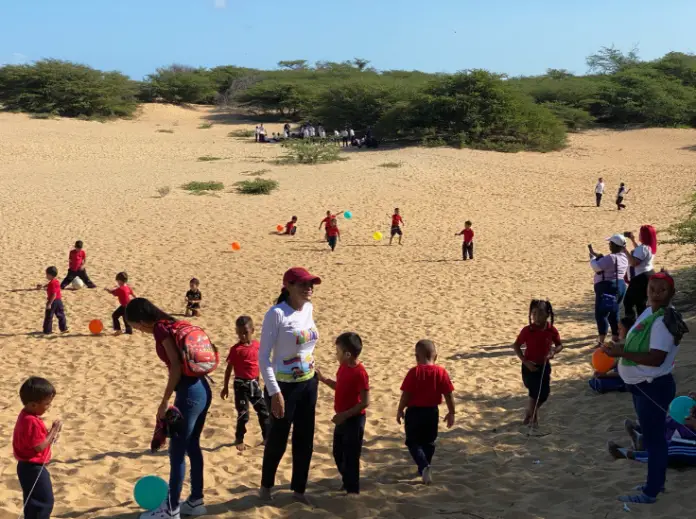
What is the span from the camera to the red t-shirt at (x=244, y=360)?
6062 millimetres

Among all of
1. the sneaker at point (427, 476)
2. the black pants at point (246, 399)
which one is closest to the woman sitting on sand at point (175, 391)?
the black pants at point (246, 399)

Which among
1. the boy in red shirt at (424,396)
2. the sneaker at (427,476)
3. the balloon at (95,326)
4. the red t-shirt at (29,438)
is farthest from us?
the balloon at (95,326)

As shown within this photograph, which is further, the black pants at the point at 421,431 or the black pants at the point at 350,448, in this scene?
the black pants at the point at 421,431

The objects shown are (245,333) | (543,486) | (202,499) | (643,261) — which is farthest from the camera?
(643,261)

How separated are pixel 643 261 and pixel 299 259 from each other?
965 centimetres

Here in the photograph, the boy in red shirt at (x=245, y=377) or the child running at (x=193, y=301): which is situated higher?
the boy in red shirt at (x=245, y=377)

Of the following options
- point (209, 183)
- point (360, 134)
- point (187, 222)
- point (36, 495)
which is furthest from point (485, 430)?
point (360, 134)

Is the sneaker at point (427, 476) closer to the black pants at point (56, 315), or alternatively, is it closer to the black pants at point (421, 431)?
the black pants at point (421, 431)

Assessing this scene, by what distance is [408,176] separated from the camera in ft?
90.5

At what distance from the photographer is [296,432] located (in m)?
4.73

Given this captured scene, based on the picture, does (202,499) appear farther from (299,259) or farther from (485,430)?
(299,259)

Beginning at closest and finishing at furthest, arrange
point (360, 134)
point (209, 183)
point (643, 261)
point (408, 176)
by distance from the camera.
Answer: point (643, 261) → point (209, 183) → point (408, 176) → point (360, 134)

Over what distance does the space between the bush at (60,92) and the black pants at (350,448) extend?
45054 mm

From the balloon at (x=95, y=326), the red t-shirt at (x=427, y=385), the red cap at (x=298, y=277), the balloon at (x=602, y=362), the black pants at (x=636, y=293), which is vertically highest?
the red cap at (x=298, y=277)
